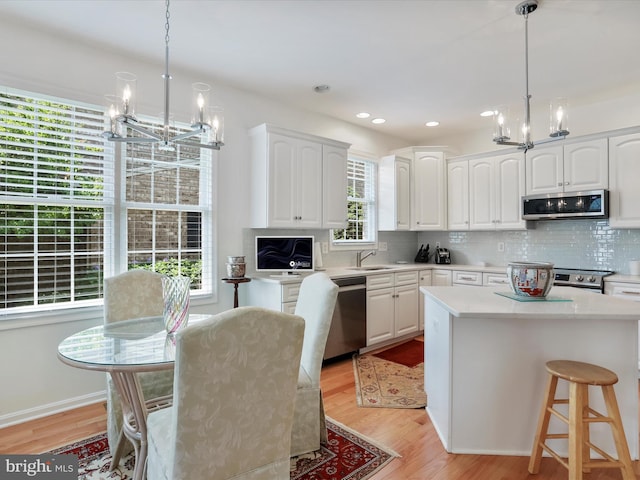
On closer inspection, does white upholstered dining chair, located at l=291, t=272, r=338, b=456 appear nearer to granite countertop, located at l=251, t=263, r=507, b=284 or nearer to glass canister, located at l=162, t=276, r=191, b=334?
glass canister, located at l=162, t=276, r=191, b=334

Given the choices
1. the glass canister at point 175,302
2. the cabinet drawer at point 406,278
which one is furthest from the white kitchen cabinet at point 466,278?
the glass canister at point 175,302

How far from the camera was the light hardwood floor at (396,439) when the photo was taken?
6.55 ft

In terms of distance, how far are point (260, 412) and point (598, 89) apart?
14.3 ft

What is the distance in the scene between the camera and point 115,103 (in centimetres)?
172

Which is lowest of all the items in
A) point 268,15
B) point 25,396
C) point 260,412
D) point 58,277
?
point 25,396

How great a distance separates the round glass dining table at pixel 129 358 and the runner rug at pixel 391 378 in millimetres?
1592

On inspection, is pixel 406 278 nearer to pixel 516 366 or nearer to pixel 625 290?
pixel 625 290

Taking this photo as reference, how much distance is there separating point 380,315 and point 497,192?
2.13 meters

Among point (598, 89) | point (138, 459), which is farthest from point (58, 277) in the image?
point (598, 89)

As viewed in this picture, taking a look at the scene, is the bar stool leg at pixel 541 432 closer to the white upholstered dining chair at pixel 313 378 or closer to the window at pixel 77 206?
the white upholstered dining chair at pixel 313 378

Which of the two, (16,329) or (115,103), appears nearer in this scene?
(115,103)

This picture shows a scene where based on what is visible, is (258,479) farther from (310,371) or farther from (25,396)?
(25,396)

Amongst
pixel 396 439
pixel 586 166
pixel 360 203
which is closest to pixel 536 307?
pixel 396 439

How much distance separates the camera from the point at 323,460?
214cm
